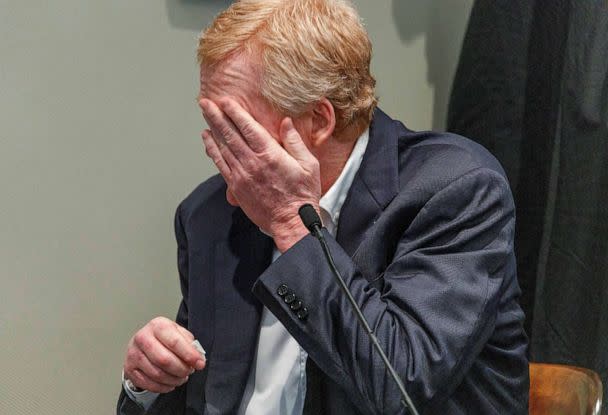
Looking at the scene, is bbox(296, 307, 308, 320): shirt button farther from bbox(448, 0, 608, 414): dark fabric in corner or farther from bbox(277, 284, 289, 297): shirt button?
bbox(448, 0, 608, 414): dark fabric in corner

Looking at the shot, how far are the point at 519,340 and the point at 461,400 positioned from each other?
14 centimetres

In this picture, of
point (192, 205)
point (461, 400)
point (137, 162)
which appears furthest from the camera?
point (137, 162)

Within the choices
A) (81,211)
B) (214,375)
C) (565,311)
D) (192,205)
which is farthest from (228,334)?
(565,311)

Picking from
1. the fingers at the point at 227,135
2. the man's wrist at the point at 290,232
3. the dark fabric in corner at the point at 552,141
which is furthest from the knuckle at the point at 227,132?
the dark fabric in corner at the point at 552,141

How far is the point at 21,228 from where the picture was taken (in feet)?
4.99

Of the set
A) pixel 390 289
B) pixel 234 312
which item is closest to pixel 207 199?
pixel 234 312

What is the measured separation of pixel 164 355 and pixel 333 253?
0.89 feet

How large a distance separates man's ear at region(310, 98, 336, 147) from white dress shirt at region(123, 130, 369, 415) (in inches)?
2.4

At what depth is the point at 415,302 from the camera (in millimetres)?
1019

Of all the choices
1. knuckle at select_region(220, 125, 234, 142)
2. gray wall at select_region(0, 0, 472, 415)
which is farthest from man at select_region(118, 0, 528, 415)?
gray wall at select_region(0, 0, 472, 415)

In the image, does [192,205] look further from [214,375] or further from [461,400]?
[461,400]

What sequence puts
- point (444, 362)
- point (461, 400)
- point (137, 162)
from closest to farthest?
1. point (444, 362)
2. point (461, 400)
3. point (137, 162)

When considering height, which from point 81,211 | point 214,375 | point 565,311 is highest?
point 81,211

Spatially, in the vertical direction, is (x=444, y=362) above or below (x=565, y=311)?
above
